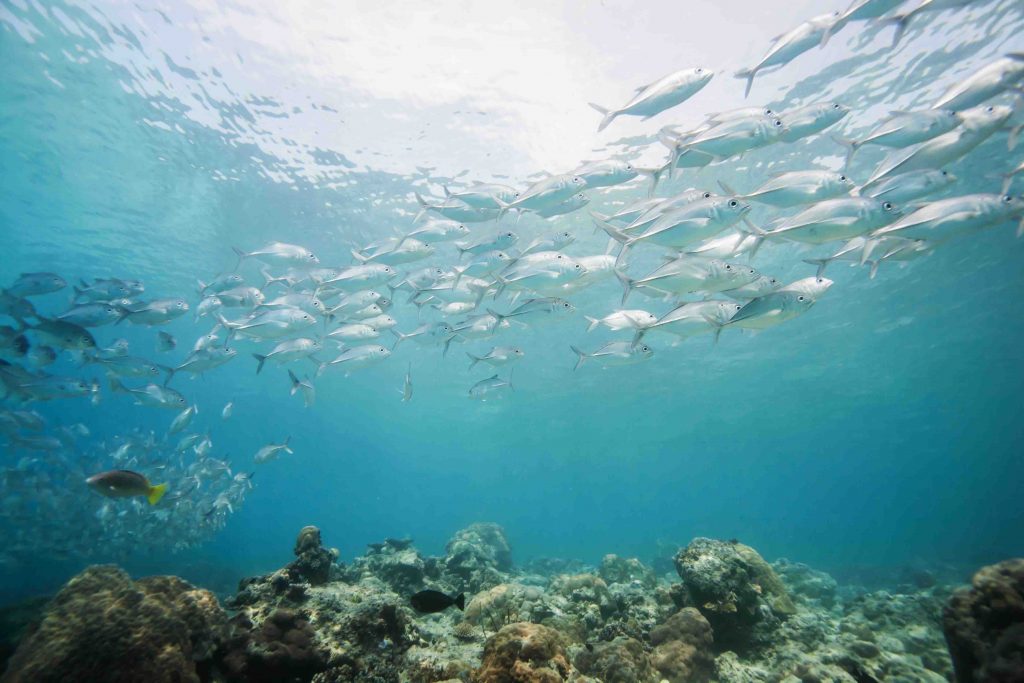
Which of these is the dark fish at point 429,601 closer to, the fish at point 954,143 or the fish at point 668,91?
the fish at point 668,91

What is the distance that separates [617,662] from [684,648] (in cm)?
127

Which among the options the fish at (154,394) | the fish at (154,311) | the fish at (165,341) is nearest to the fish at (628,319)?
the fish at (154,311)

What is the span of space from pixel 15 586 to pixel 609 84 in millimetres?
31239

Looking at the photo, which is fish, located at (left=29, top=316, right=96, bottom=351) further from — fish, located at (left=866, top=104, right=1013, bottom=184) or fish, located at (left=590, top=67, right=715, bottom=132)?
fish, located at (left=866, top=104, right=1013, bottom=184)

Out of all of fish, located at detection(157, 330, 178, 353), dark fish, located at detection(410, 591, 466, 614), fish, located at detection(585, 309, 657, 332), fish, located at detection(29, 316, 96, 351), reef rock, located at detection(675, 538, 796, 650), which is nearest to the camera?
dark fish, located at detection(410, 591, 466, 614)

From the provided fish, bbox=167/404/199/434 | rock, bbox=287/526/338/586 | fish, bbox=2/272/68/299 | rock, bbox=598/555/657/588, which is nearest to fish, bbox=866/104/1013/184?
rock, bbox=287/526/338/586

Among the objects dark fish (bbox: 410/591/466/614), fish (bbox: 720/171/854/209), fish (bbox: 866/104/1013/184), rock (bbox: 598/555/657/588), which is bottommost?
rock (bbox: 598/555/657/588)

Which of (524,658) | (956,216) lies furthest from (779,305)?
(524,658)

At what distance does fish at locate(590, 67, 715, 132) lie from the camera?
5.55 meters

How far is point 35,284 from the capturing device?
9344mm

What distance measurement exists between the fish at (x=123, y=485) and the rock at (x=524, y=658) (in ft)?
13.6

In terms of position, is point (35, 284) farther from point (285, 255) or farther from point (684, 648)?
point (684, 648)

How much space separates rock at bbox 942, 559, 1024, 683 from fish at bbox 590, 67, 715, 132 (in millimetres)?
5960

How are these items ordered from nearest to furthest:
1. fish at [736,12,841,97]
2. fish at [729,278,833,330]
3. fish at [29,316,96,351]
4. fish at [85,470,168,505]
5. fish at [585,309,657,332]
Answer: fish at [85,470,168,505]
fish at [736,12,841,97]
fish at [729,278,833,330]
fish at [585,309,657,332]
fish at [29,316,96,351]
